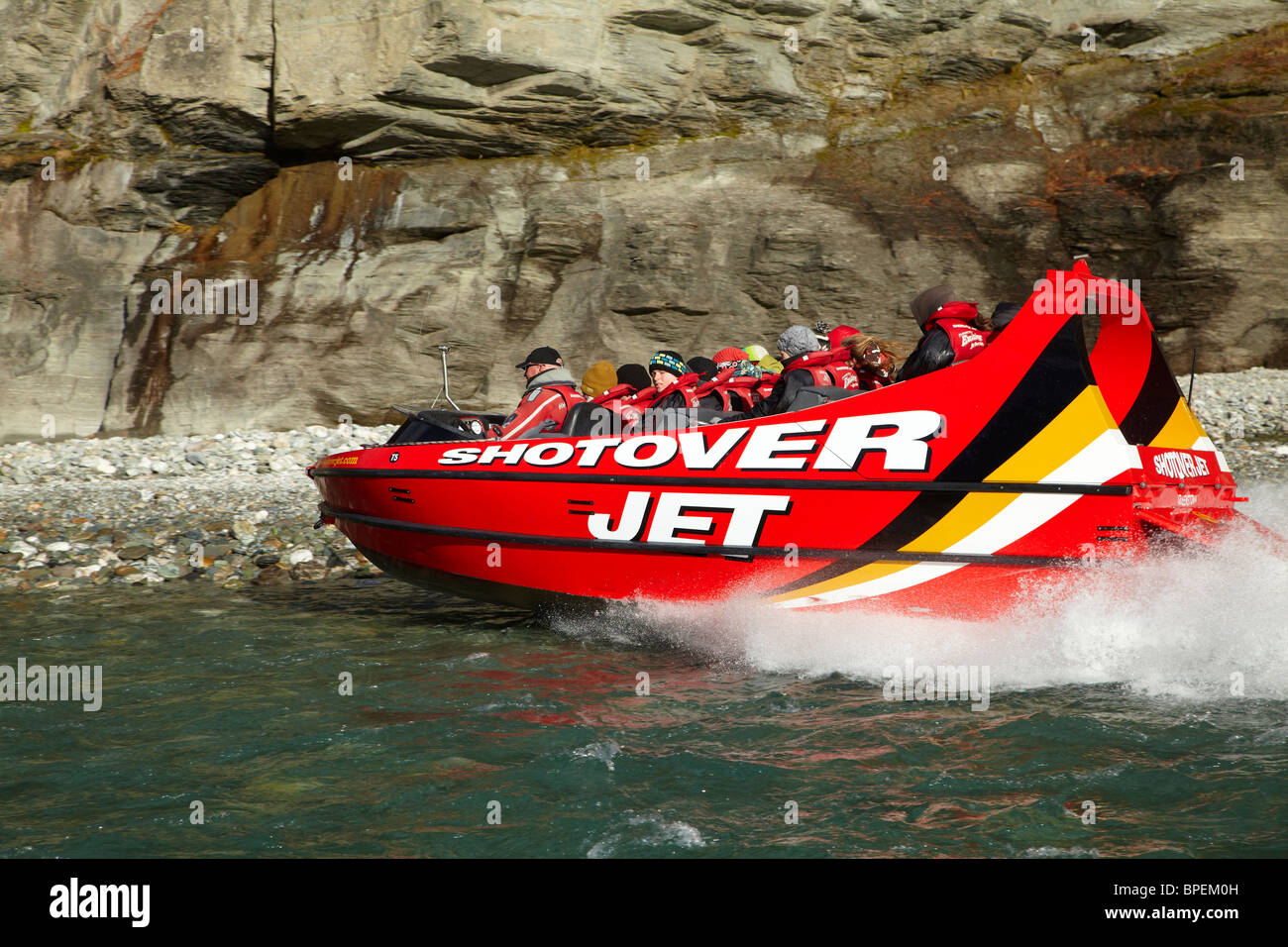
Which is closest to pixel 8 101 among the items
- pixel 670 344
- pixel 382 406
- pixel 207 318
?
pixel 207 318

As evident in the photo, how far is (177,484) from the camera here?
12.5 m

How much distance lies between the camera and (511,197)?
17.7m

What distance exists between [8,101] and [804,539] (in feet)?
61.7

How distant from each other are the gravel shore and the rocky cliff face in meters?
1.59

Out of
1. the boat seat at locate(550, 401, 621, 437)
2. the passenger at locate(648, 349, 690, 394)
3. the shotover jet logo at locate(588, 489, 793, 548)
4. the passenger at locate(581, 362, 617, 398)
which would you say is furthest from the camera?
the passenger at locate(581, 362, 617, 398)

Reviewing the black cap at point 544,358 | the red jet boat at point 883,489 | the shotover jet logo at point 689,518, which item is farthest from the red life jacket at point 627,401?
the shotover jet logo at point 689,518

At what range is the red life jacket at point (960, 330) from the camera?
568cm

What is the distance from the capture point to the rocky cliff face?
16.7 metres

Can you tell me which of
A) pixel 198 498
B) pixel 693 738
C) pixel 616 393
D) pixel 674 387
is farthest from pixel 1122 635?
pixel 198 498

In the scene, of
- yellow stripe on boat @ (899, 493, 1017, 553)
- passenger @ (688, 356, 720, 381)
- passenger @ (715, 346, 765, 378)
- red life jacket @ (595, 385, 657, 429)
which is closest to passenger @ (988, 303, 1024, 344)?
yellow stripe on boat @ (899, 493, 1017, 553)

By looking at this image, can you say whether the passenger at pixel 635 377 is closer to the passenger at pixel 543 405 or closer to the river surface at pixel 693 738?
the passenger at pixel 543 405

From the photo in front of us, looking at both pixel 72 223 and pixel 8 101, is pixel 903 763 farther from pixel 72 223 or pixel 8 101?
pixel 8 101

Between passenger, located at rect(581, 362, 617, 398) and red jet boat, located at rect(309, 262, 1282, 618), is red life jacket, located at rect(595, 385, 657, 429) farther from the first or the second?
passenger, located at rect(581, 362, 617, 398)

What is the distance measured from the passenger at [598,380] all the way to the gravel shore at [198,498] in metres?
2.92
